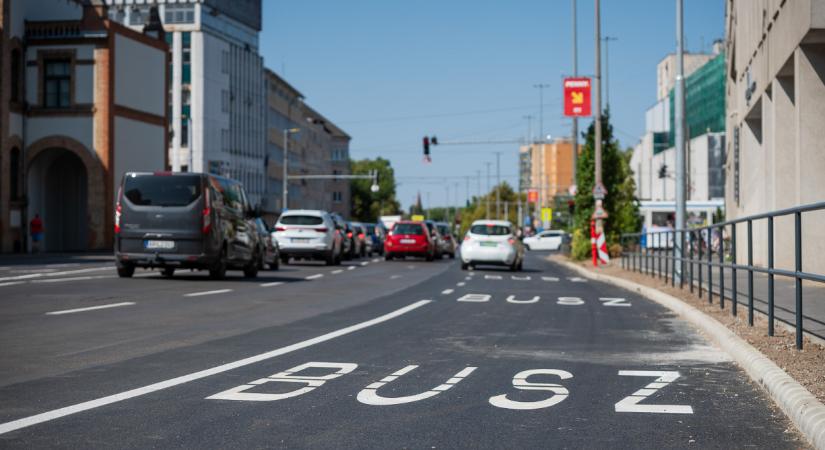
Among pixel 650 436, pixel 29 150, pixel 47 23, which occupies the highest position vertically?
pixel 47 23

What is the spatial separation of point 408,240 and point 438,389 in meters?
39.5

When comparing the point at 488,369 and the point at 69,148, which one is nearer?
the point at 488,369

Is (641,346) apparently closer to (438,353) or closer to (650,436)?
(438,353)

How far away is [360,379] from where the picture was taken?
9172 millimetres

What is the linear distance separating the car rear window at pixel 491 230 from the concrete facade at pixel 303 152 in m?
70.7

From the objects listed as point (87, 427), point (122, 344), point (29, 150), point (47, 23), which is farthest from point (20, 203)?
point (87, 427)

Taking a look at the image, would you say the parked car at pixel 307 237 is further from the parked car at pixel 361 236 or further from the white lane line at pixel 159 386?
the white lane line at pixel 159 386

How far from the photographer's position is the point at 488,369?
10.0m

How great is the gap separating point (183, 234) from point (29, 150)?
3319 centimetres

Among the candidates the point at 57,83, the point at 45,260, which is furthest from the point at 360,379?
the point at 57,83

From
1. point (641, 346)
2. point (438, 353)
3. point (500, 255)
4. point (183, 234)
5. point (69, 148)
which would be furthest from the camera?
point (69, 148)

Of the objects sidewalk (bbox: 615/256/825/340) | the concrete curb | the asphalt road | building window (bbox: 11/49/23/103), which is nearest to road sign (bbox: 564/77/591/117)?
building window (bbox: 11/49/23/103)

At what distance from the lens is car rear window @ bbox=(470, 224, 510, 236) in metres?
38.6

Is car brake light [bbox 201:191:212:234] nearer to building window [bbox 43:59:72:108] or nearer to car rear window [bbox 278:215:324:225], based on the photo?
car rear window [bbox 278:215:324:225]
